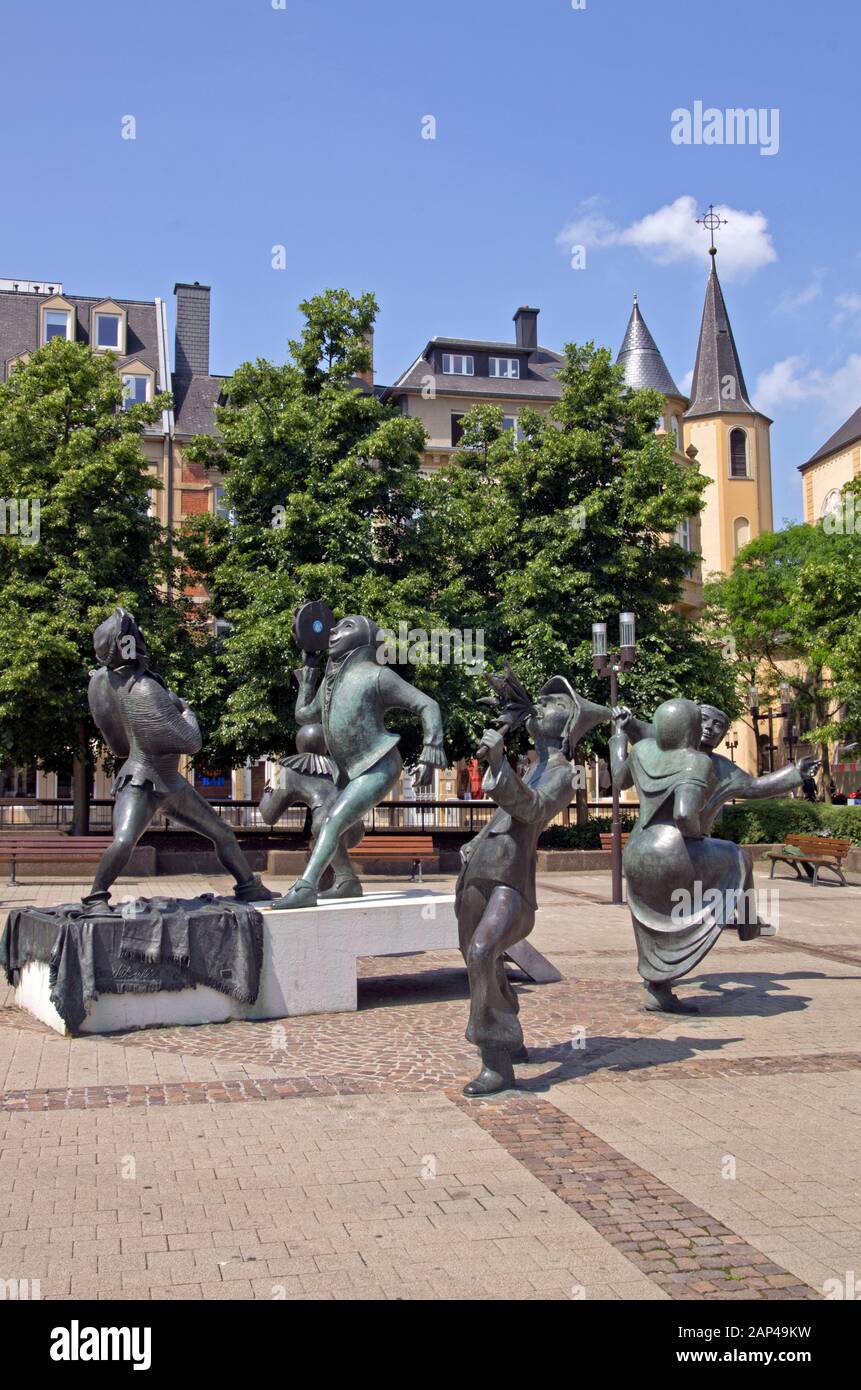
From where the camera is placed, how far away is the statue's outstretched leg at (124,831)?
27.4 feet

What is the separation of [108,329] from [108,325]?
0.17m

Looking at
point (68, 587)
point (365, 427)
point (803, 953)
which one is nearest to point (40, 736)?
point (68, 587)

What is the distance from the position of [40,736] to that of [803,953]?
1511 centimetres

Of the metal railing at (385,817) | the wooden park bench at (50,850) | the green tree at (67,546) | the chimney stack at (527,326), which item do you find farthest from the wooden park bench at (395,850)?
the chimney stack at (527,326)

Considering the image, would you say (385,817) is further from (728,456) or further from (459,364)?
(728,456)

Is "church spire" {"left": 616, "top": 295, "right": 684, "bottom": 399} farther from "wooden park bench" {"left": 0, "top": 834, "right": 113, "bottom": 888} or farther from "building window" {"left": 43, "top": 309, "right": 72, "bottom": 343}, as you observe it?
"wooden park bench" {"left": 0, "top": 834, "right": 113, "bottom": 888}

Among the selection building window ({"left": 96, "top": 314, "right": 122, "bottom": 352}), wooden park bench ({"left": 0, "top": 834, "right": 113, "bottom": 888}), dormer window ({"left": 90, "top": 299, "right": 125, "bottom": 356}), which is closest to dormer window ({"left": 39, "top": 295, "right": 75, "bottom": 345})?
dormer window ({"left": 90, "top": 299, "right": 125, "bottom": 356})

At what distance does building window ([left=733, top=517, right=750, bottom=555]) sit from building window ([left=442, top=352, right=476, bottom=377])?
50.3ft

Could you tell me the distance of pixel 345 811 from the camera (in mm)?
9234

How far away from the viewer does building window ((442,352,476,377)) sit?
50.7 m

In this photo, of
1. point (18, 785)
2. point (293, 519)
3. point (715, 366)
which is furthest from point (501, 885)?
point (715, 366)

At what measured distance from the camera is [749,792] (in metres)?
8.80

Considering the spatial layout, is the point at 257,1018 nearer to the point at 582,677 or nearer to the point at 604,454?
the point at 582,677
